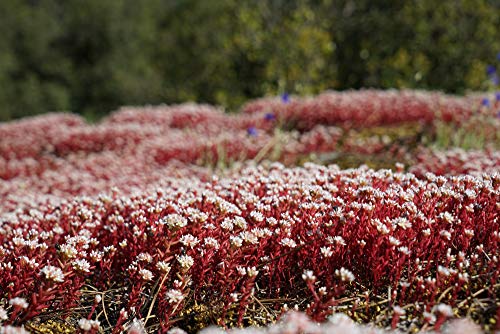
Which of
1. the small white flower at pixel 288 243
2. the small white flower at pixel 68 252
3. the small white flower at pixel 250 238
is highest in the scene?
the small white flower at pixel 250 238

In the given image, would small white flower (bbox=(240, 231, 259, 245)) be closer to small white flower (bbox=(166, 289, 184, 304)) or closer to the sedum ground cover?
the sedum ground cover

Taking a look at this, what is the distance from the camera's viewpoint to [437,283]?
261 cm

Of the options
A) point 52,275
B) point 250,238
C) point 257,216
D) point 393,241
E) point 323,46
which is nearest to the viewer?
point 52,275

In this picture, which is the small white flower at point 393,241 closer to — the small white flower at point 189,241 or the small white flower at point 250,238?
the small white flower at point 250,238

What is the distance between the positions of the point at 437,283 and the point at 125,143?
26.0 ft

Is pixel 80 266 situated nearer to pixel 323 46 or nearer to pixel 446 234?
pixel 446 234

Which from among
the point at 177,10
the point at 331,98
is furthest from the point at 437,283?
the point at 177,10

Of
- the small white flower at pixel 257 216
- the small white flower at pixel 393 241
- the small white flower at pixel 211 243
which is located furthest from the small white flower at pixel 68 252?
the small white flower at pixel 393 241

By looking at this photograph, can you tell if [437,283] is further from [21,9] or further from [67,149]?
[21,9]

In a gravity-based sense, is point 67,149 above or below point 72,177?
below

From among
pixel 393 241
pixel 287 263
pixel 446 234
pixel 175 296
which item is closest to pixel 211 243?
pixel 175 296

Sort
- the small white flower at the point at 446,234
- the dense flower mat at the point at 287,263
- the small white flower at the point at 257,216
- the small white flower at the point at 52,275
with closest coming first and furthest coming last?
the small white flower at the point at 52,275 → the dense flower mat at the point at 287,263 → the small white flower at the point at 446,234 → the small white flower at the point at 257,216

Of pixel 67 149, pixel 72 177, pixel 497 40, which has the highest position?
pixel 497 40

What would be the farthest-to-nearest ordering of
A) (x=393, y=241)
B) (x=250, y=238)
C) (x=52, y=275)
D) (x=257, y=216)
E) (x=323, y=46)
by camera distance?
→ (x=323, y=46), (x=257, y=216), (x=250, y=238), (x=393, y=241), (x=52, y=275)
